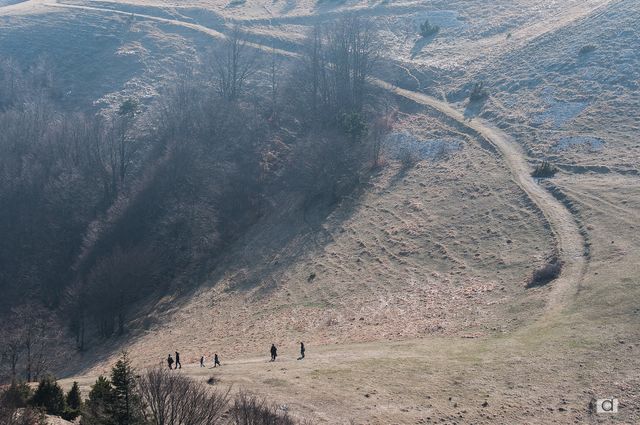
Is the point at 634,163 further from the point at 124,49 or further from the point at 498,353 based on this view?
the point at 124,49

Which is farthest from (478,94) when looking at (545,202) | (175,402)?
(175,402)

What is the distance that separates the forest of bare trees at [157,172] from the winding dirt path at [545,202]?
9.71 m

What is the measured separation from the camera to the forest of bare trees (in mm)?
61125

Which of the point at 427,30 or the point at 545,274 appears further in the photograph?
Result: the point at 427,30

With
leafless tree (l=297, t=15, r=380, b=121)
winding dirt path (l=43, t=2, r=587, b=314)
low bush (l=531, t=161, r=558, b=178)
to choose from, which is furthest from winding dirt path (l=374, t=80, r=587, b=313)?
leafless tree (l=297, t=15, r=380, b=121)

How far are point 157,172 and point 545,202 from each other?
1954 inches

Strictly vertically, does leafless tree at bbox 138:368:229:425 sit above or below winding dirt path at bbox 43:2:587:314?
below

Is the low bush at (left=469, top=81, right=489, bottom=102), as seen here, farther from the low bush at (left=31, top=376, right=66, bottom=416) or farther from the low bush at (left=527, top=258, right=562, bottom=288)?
the low bush at (left=31, top=376, right=66, bottom=416)

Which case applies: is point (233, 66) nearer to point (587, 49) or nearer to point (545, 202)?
point (587, 49)

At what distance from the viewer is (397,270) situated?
50.1 meters

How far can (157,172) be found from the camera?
243 ft

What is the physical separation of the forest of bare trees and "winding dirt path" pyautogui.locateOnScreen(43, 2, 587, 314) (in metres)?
9.71

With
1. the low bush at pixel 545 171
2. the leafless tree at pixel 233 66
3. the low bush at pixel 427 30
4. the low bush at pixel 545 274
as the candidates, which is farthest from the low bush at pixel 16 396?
the low bush at pixel 427 30

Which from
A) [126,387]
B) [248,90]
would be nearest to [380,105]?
[248,90]
